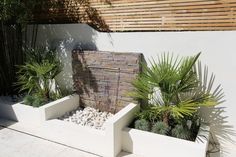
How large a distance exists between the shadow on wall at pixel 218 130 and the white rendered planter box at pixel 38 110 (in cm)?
274

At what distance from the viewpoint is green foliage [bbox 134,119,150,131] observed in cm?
453

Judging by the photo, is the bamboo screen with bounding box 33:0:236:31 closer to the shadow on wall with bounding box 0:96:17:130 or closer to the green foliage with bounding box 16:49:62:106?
the green foliage with bounding box 16:49:62:106

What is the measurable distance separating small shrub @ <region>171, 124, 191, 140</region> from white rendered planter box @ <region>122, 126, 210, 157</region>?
180mm

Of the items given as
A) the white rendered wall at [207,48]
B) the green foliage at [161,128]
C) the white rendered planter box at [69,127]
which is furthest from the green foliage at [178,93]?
the white rendered planter box at [69,127]

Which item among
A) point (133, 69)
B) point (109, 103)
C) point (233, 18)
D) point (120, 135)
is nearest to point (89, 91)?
point (109, 103)

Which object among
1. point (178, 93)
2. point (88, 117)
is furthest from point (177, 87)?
point (88, 117)

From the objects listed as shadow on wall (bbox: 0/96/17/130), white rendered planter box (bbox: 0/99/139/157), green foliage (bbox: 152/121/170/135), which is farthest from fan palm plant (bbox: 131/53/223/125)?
shadow on wall (bbox: 0/96/17/130)

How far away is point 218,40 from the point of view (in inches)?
173

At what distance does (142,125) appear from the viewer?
4.56 m

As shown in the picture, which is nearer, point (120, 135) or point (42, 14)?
point (120, 135)

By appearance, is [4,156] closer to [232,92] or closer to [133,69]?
[133,69]

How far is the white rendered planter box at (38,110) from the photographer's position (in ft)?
17.3

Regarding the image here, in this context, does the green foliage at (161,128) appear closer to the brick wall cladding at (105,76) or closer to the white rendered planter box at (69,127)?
the white rendered planter box at (69,127)

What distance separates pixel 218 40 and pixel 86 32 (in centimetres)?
277
